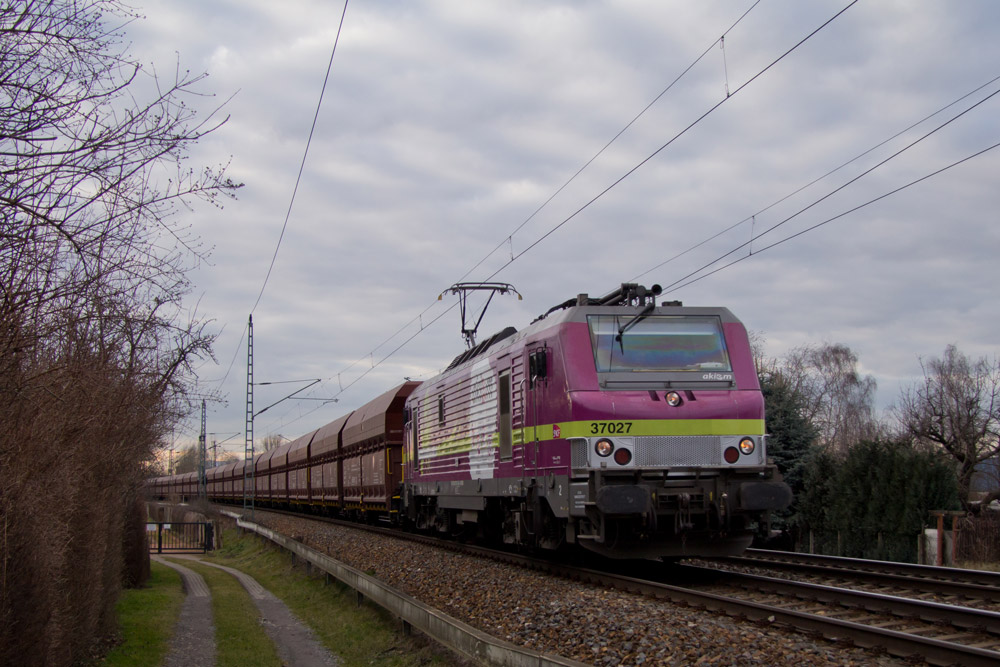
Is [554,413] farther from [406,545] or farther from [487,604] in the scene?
[406,545]

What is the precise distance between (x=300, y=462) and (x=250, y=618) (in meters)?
26.0

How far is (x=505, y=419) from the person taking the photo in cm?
1383

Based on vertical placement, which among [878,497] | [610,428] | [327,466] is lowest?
[878,497]

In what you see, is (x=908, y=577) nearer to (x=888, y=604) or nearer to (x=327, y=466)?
(x=888, y=604)

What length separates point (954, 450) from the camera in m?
22.8

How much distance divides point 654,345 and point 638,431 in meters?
1.30

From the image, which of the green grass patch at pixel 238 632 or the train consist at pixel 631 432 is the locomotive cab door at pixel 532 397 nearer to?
the train consist at pixel 631 432

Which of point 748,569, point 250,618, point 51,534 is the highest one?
point 51,534

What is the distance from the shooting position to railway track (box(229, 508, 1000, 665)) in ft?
23.1

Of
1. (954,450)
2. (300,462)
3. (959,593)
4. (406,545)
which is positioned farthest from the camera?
(300,462)

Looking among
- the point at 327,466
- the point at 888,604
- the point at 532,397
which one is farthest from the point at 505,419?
the point at 327,466

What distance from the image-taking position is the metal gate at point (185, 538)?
3509 centimetres

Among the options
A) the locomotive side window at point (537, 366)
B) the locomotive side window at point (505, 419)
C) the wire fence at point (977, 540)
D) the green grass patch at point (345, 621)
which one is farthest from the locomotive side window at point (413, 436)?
the wire fence at point (977, 540)

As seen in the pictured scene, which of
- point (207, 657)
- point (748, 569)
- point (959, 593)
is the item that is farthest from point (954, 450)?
point (207, 657)
